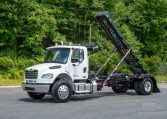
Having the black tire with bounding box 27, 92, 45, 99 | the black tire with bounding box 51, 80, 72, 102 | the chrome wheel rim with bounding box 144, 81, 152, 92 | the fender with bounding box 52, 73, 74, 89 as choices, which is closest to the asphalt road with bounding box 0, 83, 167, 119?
the black tire with bounding box 27, 92, 45, 99

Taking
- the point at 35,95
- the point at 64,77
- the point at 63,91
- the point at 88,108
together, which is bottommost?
the point at 88,108

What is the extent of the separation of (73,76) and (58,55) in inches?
45.4

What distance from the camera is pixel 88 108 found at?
1678 cm

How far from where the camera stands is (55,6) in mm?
45656

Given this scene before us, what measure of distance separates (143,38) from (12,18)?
2038cm

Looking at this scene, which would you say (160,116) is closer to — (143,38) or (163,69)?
(163,69)

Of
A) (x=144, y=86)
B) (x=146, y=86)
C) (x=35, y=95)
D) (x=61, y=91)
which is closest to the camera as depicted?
(x=61, y=91)

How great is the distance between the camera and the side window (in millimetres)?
19812

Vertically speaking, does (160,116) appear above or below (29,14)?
below

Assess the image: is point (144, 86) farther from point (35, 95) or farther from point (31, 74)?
point (31, 74)

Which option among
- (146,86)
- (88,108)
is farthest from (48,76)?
(146,86)

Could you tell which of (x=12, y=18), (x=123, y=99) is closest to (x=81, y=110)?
(x=123, y=99)

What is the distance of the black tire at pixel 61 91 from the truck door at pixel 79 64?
3.12 feet

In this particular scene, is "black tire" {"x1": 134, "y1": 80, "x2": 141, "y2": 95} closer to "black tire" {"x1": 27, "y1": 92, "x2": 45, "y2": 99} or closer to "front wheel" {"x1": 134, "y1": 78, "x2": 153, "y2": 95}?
"front wheel" {"x1": 134, "y1": 78, "x2": 153, "y2": 95}
